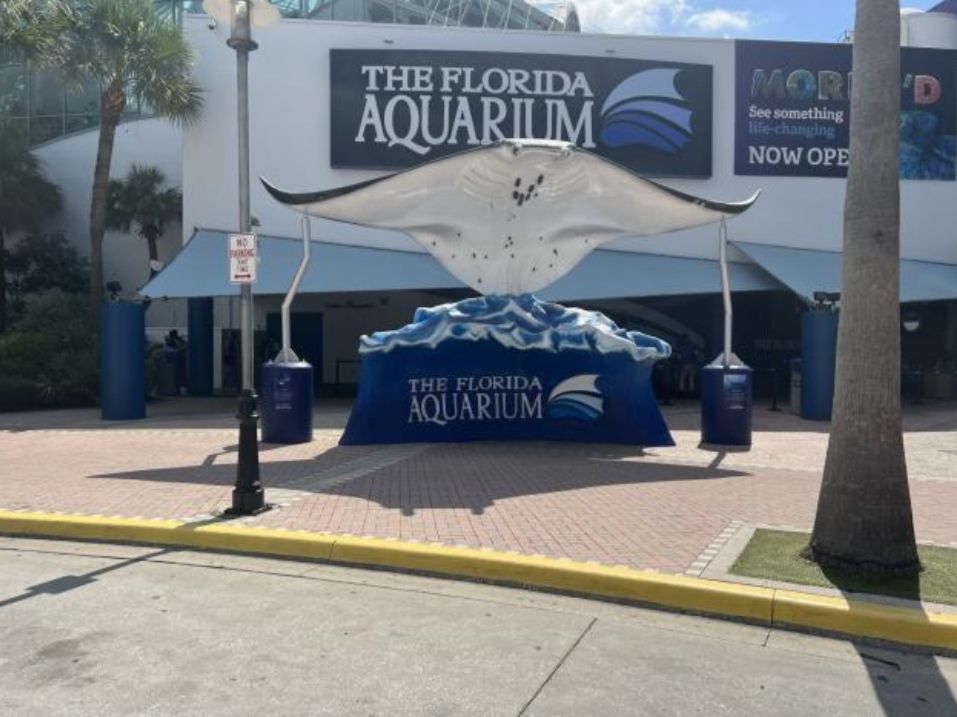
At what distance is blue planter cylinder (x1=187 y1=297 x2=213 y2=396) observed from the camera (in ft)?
78.2

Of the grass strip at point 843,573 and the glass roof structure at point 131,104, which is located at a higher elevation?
the glass roof structure at point 131,104

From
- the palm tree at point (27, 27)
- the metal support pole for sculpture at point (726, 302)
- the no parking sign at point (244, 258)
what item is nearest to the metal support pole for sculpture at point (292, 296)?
the no parking sign at point (244, 258)

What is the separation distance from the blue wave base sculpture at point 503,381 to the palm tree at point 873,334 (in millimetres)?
6367

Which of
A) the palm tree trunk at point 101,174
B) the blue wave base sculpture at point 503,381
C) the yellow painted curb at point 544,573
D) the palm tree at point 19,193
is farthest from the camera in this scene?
the palm tree at point 19,193

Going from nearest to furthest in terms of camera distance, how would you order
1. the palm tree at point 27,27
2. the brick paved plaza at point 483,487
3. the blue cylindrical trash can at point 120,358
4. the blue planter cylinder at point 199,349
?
the brick paved plaza at point 483,487, the blue cylindrical trash can at point 120,358, the palm tree at point 27,27, the blue planter cylinder at point 199,349

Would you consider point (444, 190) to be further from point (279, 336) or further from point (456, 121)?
point (279, 336)

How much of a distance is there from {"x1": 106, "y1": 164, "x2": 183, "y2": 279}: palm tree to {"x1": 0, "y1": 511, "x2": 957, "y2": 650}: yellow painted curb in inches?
789

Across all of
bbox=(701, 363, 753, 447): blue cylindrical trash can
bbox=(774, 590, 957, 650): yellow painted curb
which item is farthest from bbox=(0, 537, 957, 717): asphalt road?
bbox=(701, 363, 753, 447): blue cylindrical trash can

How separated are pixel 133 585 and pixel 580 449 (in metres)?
7.56

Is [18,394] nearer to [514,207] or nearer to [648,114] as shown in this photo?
[514,207]

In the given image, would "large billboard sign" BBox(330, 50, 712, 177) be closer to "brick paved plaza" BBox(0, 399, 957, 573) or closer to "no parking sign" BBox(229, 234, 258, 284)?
"brick paved plaza" BBox(0, 399, 957, 573)

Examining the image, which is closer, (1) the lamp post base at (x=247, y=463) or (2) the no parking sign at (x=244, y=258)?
(1) the lamp post base at (x=247, y=463)

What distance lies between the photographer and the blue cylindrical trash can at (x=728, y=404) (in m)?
13.3

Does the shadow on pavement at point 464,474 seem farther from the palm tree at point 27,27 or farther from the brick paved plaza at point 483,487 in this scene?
the palm tree at point 27,27
